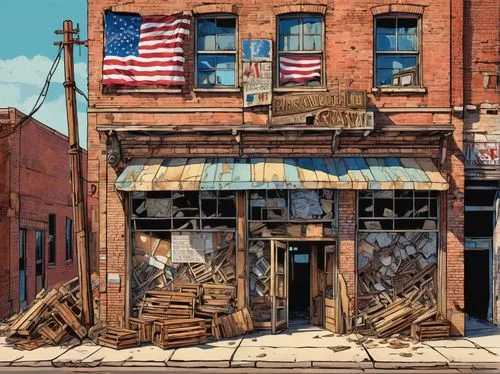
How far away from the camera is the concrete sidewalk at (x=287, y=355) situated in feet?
40.9

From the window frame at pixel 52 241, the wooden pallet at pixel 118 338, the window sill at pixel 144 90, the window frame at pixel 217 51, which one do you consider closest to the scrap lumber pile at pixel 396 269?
the window frame at pixel 217 51

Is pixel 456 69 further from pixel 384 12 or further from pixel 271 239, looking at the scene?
pixel 271 239

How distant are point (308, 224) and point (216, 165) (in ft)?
9.45

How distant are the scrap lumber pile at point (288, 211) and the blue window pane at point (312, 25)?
4264 mm

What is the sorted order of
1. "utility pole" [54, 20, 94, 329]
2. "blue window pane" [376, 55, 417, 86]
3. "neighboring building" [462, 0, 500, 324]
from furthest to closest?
"neighboring building" [462, 0, 500, 324], "blue window pane" [376, 55, 417, 86], "utility pole" [54, 20, 94, 329]

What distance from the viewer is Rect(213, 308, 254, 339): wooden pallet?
49.1 ft

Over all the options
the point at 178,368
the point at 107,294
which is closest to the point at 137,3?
the point at 107,294

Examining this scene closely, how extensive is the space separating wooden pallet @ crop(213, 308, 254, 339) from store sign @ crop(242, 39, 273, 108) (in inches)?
211

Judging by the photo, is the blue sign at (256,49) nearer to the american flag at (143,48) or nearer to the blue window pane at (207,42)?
the blue window pane at (207,42)

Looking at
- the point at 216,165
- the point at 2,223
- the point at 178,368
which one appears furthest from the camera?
the point at 2,223

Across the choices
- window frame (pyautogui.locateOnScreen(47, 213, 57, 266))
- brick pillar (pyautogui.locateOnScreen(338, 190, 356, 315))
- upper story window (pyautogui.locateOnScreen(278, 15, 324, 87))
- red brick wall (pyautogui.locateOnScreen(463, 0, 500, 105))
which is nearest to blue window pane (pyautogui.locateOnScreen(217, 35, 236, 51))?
upper story window (pyautogui.locateOnScreen(278, 15, 324, 87))

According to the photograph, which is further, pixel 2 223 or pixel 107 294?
pixel 2 223

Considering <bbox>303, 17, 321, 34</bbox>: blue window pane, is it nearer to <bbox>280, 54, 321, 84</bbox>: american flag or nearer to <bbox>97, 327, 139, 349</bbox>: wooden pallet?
<bbox>280, 54, 321, 84</bbox>: american flag

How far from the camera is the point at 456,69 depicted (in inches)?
627
